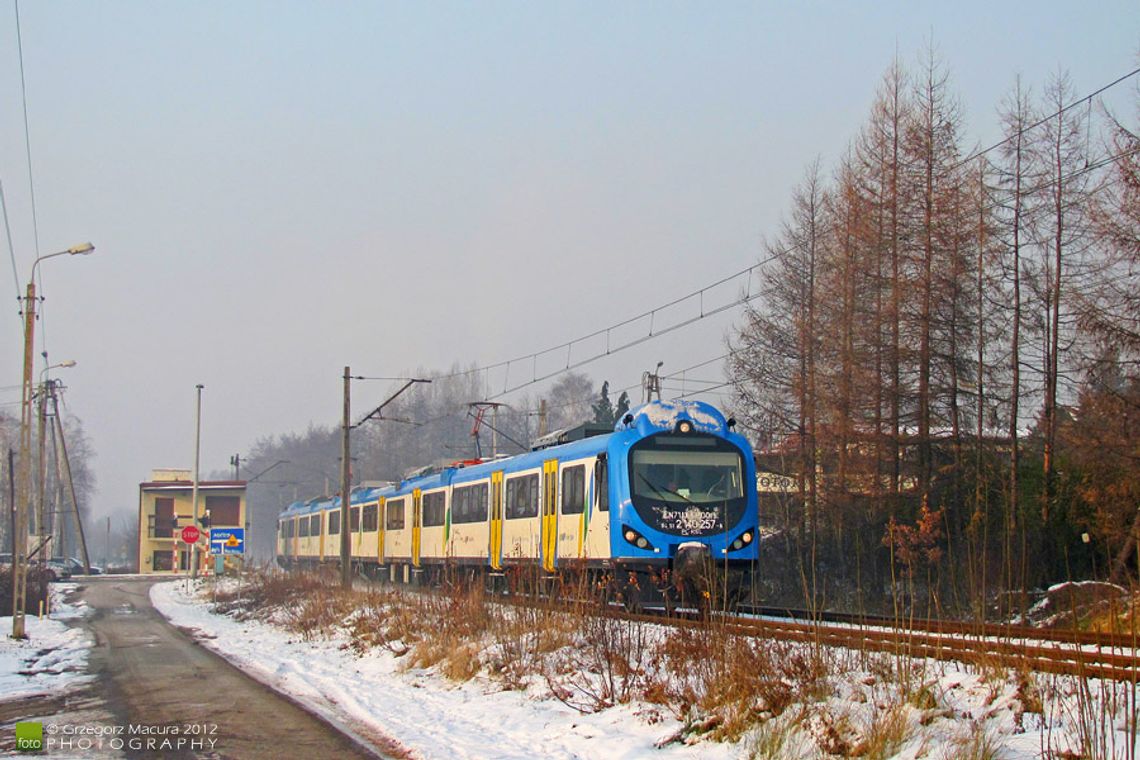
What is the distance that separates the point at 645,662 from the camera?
1138 centimetres

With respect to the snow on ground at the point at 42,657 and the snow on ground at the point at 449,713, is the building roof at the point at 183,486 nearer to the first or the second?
the snow on ground at the point at 42,657

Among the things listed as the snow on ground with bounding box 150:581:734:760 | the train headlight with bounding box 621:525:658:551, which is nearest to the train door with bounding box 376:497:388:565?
the snow on ground with bounding box 150:581:734:760

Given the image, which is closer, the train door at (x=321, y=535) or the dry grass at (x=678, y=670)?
the dry grass at (x=678, y=670)

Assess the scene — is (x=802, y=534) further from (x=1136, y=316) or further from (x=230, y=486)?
(x=230, y=486)

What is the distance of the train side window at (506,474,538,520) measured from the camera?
22.5 meters

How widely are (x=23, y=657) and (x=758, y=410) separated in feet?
68.9

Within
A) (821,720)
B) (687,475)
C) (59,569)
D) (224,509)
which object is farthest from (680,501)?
(224,509)

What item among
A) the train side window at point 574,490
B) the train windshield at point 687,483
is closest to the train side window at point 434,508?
the train side window at point 574,490

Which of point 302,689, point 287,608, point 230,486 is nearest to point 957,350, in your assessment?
point 287,608

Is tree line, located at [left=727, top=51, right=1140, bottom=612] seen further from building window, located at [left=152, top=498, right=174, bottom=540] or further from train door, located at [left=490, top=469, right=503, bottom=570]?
building window, located at [left=152, top=498, right=174, bottom=540]

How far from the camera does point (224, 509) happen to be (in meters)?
78.8

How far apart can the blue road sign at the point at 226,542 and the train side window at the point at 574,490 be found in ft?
61.8

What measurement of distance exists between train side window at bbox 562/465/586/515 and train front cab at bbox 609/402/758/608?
121cm

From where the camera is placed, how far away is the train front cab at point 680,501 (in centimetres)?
1827
